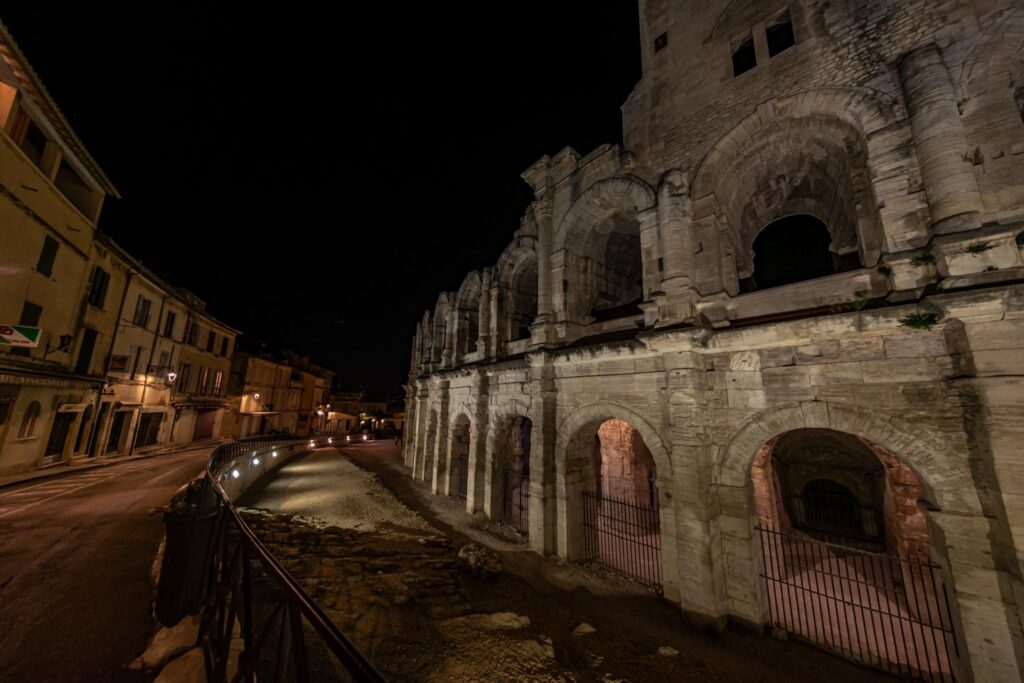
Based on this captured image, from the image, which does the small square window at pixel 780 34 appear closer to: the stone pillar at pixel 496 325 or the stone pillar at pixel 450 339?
the stone pillar at pixel 496 325

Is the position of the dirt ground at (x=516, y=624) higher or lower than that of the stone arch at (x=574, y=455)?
lower

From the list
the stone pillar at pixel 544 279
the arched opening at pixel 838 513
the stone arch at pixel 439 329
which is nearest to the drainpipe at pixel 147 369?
the stone arch at pixel 439 329

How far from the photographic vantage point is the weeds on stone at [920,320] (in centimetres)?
490

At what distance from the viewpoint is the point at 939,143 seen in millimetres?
5059

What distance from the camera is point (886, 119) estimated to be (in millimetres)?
5652

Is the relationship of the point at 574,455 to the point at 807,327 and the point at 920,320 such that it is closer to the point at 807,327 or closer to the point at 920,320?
the point at 807,327

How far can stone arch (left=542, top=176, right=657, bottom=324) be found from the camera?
9312 millimetres

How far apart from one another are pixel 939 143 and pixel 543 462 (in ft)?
28.4

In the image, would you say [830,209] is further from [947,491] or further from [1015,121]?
[947,491]

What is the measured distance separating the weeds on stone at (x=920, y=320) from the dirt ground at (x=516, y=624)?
194 inches

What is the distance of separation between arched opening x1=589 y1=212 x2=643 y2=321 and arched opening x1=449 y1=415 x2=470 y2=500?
22.6ft

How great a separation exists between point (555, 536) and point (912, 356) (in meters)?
7.47

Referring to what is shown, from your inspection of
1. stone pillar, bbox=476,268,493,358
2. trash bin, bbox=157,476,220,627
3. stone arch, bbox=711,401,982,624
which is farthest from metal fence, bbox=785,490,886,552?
trash bin, bbox=157,476,220,627

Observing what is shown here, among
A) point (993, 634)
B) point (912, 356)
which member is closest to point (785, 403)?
point (912, 356)
